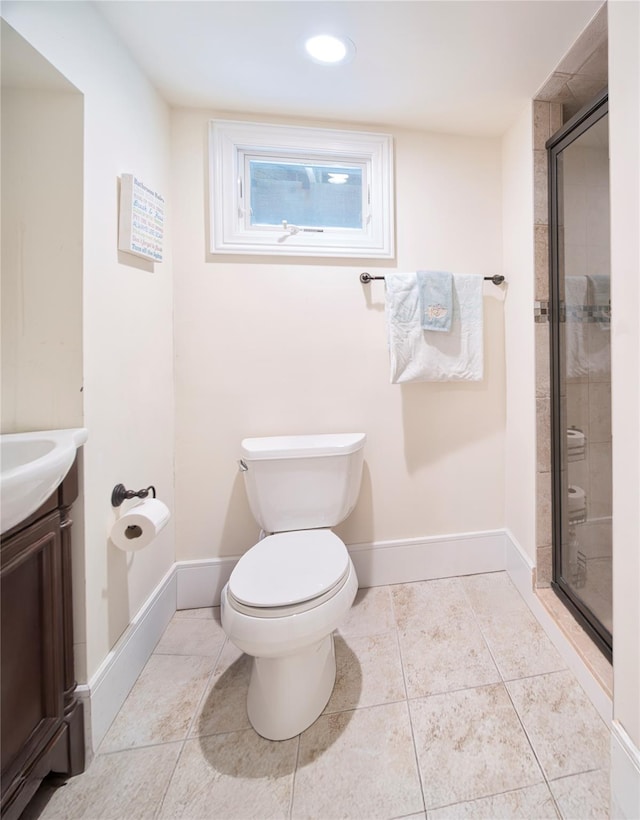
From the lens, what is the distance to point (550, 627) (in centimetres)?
136

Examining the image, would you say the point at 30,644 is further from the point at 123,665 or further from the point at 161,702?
the point at 161,702

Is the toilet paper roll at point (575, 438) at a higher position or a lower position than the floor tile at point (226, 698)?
higher

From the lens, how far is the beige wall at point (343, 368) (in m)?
1.55

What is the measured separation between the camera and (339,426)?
164 centimetres

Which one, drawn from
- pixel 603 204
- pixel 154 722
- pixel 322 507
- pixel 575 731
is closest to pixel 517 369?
pixel 603 204

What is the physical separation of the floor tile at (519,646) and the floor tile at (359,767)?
0.44m

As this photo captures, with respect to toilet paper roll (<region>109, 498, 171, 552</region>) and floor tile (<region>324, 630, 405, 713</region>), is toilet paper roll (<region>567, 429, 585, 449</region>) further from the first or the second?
toilet paper roll (<region>109, 498, 171, 552</region>)

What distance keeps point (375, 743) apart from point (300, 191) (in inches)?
82.4

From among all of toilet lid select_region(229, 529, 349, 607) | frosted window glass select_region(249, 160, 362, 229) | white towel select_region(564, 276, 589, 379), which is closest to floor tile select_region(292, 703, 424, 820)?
toilet lid select_region(229, 529, 349, 607)

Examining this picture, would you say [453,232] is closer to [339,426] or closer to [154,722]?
[339,426]

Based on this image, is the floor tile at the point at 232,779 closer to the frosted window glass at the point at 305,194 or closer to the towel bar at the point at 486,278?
the towel bar at the point at 486,278

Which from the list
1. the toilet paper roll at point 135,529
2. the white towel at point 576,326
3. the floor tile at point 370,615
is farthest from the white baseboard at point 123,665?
the white towel at point 576,326

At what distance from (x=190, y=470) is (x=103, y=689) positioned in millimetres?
785

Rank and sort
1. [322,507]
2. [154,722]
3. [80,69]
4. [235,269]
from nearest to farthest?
[80,69], [154,722], [322,507], [235,269]
